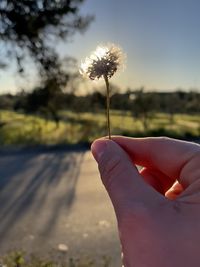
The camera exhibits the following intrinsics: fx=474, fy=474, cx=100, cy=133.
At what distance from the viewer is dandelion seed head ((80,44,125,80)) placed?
Result: 121cm

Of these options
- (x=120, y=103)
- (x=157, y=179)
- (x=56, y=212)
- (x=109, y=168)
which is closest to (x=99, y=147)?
(x=109, y=168)

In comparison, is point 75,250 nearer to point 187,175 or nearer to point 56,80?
point 187,175

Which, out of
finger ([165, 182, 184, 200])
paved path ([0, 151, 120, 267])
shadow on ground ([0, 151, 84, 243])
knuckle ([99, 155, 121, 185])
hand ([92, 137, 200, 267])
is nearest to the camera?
hand ([92, 137, 200, 267])

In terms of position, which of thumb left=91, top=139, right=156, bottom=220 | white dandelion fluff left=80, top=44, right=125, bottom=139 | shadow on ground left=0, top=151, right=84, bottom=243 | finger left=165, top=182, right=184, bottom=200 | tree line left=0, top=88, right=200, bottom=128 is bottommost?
tree line left=0, top=88, right=200, bottom=128

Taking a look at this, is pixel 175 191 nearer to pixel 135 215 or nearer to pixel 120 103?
pixel 135 215

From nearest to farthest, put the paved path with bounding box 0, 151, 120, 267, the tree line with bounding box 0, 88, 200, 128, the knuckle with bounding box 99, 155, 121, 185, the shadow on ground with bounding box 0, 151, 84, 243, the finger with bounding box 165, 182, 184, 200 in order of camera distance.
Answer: the knuckle with bounding box 99, 155, 121, 185 < the finger with bounding box 165, 182, 184, 200 < the paved path with bounding box 0, 151, 120, 267 < the shadow on ground with bounding box 0, 151, 84, 243 < the tree line with bounding box 0, 88, 200, 128

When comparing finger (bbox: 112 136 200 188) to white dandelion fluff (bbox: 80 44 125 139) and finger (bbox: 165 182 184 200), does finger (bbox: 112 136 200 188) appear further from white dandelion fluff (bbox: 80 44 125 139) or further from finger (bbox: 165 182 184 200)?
white dandelion fluff (bbox: 80 44 125 139)

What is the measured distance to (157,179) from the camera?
1.25 metres

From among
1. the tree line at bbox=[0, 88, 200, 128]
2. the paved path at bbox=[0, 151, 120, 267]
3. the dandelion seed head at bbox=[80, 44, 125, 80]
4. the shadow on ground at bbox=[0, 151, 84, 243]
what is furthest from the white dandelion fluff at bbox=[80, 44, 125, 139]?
the tree line at bbox=[0, 88, 200, 128]

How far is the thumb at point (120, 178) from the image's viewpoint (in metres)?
1.04

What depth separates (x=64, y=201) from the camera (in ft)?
20.9

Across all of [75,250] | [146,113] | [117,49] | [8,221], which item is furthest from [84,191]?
[146,113]

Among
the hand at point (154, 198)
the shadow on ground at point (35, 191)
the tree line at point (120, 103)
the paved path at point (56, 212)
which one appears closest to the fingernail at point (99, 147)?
the hand at point (154, 198)

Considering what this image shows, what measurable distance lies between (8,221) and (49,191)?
1487mm
